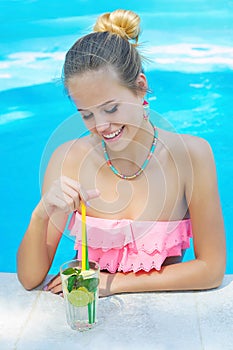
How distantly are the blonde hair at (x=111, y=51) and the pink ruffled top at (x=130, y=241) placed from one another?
14.9 inches

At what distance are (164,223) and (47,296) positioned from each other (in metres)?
0.38

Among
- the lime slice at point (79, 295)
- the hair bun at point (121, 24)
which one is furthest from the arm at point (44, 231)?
the hair bun at point (121, 24)

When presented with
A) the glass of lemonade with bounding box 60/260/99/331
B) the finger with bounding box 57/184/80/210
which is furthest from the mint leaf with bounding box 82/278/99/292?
the finger with bounding box 57/184/80/210

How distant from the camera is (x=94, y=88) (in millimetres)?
1656

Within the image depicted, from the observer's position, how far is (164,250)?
6.13 ft

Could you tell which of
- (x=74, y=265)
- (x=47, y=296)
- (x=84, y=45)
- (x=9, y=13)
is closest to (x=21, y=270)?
(x=47, y=296)

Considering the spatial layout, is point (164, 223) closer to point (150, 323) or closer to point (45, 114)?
point (150, 323)

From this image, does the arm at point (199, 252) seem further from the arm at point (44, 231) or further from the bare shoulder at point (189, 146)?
the arm at point (44, 231)

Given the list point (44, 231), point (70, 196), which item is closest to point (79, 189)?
point (70, 196)

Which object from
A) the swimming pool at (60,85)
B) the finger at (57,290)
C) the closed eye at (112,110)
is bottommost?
the swimming pool at (60,85)

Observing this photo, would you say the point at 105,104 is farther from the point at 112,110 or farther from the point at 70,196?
the point at 70,196

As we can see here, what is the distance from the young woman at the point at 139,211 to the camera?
182 centimetres

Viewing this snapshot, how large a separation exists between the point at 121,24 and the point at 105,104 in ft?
0.80

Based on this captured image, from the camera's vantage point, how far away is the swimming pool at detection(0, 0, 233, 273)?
3770mm
